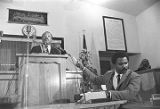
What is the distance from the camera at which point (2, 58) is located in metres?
1.41

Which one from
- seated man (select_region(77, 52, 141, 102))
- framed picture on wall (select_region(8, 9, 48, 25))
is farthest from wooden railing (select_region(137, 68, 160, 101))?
framed picture on wall (select_region(8, 9, 48, 25))

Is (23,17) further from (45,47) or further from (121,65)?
(121,65)

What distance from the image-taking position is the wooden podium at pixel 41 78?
1.00 metres

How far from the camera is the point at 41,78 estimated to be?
1.03 meters

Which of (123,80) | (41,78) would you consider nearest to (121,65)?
(123,80)

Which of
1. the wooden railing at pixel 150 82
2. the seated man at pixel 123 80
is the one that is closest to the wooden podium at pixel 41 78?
the seated man at pixel 123 80

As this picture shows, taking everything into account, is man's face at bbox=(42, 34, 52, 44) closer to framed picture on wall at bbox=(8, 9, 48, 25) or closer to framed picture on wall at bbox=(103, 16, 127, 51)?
framed picture on wall at bbox=(8, 9, 48, 25)

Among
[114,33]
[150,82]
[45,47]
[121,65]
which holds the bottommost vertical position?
[150,82]

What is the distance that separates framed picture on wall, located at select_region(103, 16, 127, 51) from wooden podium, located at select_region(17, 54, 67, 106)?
95 cm

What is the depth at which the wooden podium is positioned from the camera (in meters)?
1.00

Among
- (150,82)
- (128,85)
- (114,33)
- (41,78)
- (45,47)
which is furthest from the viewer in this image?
(114,33)

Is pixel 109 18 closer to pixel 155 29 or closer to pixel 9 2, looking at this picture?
pixel 155 29

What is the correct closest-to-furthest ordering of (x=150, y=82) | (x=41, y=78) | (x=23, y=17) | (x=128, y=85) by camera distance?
(x=128, y=85) → (x=41, y=78) → (x=23, y=17) → (x=150, y=82)

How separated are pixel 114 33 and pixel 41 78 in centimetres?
Result: 114
